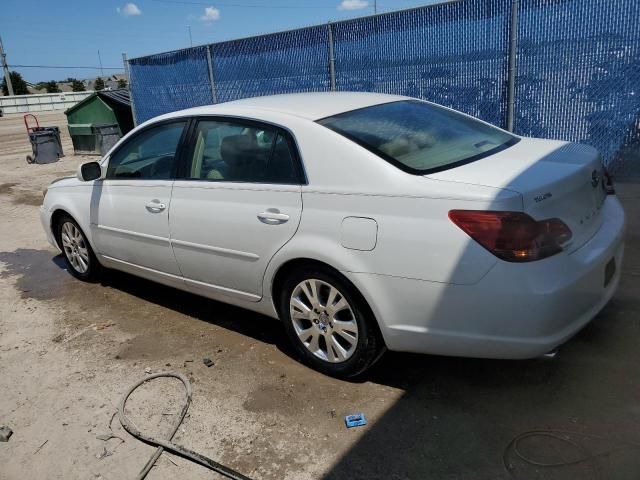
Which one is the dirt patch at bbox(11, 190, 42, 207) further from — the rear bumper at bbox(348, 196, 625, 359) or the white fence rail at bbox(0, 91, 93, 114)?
the white fence rail at bbox(0, 91, 93, 114)

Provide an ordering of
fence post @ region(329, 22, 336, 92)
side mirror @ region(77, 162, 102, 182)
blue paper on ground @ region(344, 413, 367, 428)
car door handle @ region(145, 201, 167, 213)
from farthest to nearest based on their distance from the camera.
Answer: fence post @ region(329, 22, 336, 92) < side mirror @ region(77, 162, 102, 182) < car door handle @ region(145, 201, 167, 213) < blue paper on ground @ region(344, 413, 367, 428)

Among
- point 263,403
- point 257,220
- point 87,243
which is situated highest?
point 257,220

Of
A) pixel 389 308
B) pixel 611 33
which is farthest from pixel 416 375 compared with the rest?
pixel 611 33

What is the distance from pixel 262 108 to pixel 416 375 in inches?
75.8

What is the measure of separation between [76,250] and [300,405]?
3.24m

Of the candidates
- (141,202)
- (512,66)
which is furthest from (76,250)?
(512,66)

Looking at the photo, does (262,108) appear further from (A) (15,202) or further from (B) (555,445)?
(A) (15,202)

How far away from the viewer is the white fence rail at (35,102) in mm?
48906

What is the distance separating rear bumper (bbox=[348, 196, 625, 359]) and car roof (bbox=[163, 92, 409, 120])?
1130 millimetres

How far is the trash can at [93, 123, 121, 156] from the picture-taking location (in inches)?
551

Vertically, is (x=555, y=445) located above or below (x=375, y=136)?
below

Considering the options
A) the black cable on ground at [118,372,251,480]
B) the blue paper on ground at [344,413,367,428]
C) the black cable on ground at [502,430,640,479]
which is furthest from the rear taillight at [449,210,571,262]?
the black cable on ground at [118,372,251,480]

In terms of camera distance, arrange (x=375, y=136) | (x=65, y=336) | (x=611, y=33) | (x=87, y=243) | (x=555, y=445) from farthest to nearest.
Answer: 1. (x=611, y=33)
2. (x=87, y=243)
3. (x=65, y=336)
4. (x=375, y=136)
5. (x=555, y=445)

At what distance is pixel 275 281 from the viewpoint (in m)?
3.40
